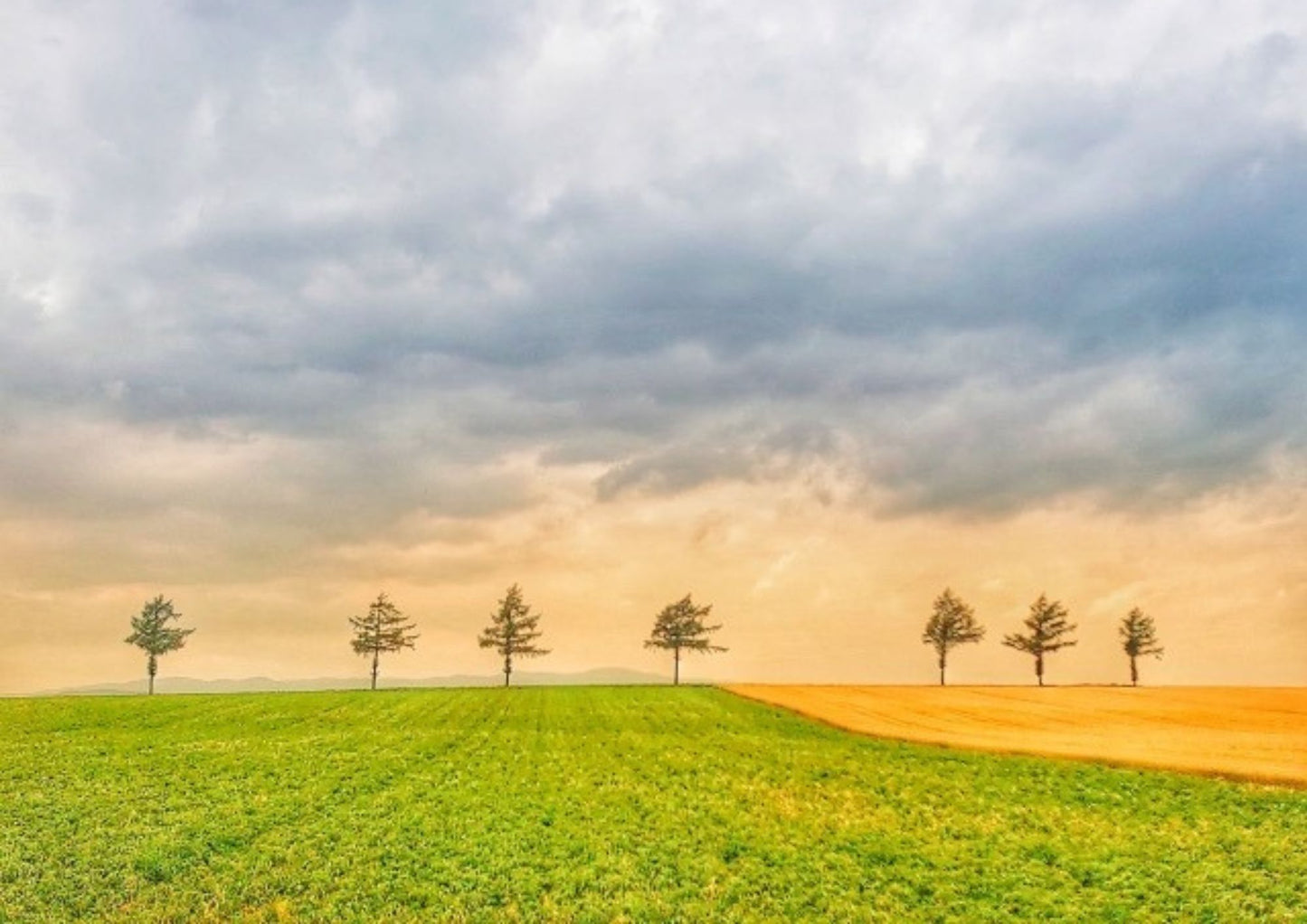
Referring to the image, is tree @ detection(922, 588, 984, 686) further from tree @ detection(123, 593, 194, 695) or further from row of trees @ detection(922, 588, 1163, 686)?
tree @ detection(123, 593, 194, 695)

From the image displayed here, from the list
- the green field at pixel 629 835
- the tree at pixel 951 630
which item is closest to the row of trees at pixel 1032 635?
the tree at pixel 951 630

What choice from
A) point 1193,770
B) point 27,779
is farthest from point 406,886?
point 1193,770

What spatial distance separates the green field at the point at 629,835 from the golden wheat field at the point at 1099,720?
18.2 ft

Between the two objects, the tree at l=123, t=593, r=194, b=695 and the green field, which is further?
the tree at l=123, t=593, r=194, b=695

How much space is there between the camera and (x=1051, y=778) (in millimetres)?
39812

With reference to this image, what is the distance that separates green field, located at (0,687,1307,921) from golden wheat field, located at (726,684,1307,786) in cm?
555

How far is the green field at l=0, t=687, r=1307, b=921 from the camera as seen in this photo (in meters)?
26.7

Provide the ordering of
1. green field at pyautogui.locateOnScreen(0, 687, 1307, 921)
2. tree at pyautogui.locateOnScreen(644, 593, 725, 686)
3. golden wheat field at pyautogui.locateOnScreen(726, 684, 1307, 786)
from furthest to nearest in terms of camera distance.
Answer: tree at pyautogui.locateOnScreen(644, 593, 725, 686) < golden wheat field at pyautogui.locateOnScreen(726, 684, 1307, 786) < green field at pyautogui.locateOnScreen(0, 687, 1307, 921)

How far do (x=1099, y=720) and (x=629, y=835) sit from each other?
51.1m

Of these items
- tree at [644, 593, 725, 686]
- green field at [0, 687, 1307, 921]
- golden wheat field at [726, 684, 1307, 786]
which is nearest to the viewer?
green field at [0, 687, 1307, 921]

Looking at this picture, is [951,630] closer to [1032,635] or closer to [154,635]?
[1032,635]

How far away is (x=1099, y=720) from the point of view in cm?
6831

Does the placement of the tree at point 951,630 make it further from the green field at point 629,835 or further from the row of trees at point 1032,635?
the green field at point 629,835

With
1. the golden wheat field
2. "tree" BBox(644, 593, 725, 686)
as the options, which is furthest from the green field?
"tree" BBox(644, 593, 725, 686)
